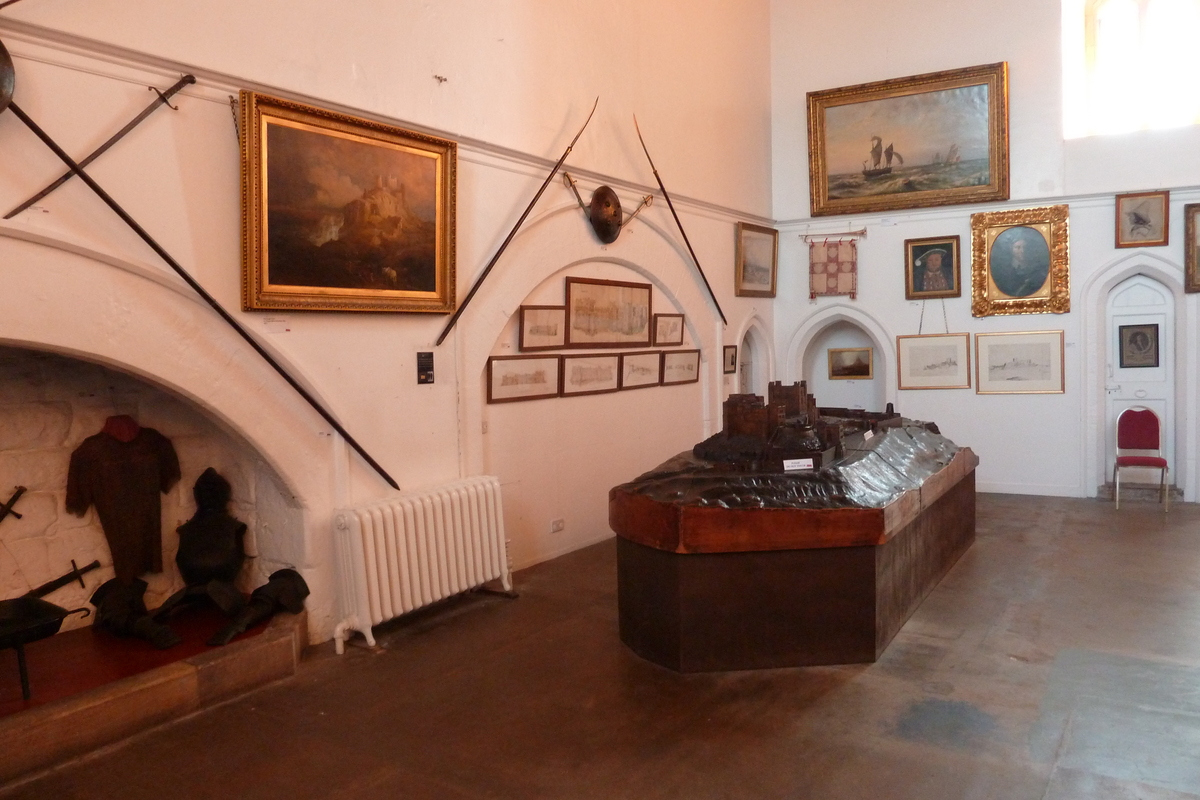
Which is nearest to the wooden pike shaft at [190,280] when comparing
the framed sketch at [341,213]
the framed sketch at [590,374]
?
the framed sketch at [341,213]

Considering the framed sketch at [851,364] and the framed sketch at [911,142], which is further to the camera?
the framed sketch at [851,364]

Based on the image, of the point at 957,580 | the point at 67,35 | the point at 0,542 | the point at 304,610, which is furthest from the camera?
the point at 957,580

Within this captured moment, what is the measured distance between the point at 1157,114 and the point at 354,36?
855 centimetres

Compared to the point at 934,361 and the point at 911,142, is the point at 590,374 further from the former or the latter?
the point at 911,142

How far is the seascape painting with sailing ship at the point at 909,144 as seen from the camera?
9789 mm

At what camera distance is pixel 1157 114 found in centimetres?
922

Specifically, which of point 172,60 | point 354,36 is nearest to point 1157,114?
point 354,36

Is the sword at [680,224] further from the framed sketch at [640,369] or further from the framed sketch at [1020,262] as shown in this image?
the framed sketch at [1020,262]

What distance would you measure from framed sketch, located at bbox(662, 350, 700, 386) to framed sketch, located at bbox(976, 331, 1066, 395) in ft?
11.1

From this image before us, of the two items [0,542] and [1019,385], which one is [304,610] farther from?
[1019,385]

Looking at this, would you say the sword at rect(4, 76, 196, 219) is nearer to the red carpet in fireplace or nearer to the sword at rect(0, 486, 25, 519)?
the sword at rect(0, 486, 25, 519)

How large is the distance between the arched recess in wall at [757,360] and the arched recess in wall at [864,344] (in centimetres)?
25

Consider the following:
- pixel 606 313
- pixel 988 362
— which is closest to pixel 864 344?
pixel 988 362

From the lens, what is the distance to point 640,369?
26.7 ft
